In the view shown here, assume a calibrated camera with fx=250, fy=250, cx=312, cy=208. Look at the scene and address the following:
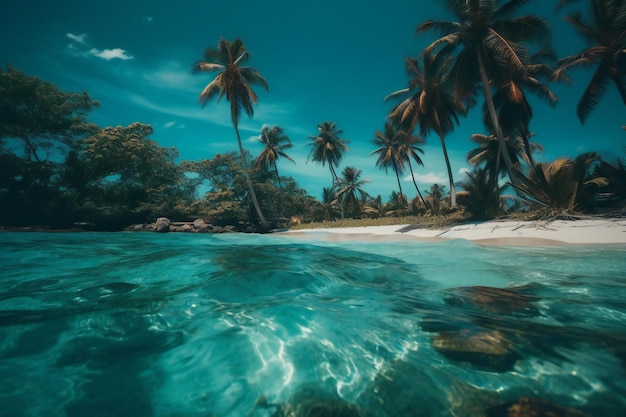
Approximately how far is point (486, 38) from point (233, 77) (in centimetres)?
1701

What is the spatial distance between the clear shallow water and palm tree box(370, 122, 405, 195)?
83.6 feet

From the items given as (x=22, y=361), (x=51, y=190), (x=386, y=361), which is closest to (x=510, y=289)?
(x=386, y=361)

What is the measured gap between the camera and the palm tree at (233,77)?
19.7 meters

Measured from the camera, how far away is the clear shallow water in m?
1.41

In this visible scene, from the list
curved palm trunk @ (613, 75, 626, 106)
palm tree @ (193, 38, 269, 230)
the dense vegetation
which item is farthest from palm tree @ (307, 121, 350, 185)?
curved palm trunk @ (613, 75, 626, 106)

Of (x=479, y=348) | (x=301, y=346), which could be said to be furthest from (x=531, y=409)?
(x=301, y=346)

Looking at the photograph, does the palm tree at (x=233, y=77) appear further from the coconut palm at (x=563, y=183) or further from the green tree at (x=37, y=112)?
the coconut palm at (x=563, y=183)

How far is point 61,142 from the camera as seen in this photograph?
66.9ft

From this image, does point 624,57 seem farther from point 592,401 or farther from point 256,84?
point 256,84

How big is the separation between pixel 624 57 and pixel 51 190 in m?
33.3

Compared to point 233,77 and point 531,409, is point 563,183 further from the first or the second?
point 233,77

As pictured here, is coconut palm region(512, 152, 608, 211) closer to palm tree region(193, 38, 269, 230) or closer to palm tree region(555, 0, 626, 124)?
palm tree region(555, 0, 626, 124)

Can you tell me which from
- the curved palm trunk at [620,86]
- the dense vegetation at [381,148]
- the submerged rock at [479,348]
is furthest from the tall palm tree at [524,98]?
the submerged rock at [479,348]

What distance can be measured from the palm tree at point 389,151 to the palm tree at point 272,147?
10.0 m
